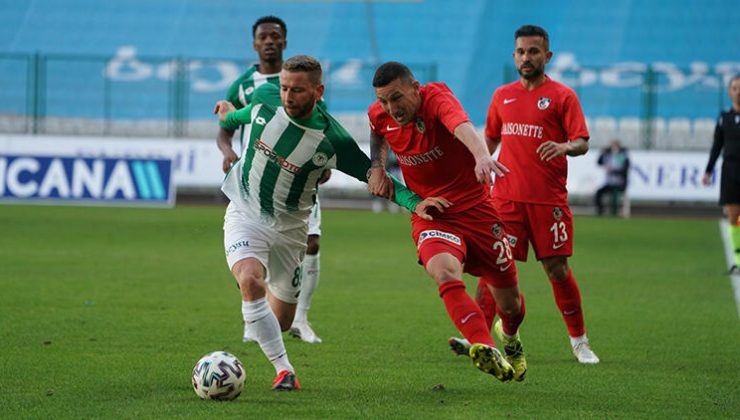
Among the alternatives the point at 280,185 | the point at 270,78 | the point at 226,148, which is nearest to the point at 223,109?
the point at 226,148

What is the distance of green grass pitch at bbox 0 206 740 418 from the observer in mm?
6613

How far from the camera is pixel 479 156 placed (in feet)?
21.0

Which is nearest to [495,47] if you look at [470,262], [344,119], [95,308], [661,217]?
[344,119]

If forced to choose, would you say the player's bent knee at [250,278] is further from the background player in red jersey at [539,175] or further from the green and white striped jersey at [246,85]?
the green and white striped jersey at [246,85]

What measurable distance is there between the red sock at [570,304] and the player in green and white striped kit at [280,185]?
196 centimetres

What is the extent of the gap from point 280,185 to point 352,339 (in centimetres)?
235

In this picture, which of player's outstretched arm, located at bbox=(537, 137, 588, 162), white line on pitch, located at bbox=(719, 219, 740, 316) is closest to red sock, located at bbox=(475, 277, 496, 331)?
player's outstretched arm, located at bbox=(537, 137, 588, 162)

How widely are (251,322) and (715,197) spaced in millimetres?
22473

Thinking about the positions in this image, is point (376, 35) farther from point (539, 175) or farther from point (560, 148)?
point (560, 148)

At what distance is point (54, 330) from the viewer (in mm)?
9367

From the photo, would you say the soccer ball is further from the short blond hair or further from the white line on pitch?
the white line on pitch

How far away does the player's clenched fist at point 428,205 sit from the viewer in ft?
22.8

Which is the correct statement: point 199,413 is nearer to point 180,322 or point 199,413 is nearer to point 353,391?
point 353,391

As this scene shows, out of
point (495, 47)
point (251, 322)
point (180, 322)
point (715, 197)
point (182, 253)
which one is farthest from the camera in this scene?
point (495, 47)
